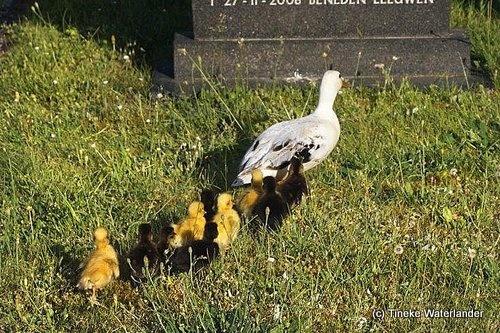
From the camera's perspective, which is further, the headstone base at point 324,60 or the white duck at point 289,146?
the headstone base at point 324,60

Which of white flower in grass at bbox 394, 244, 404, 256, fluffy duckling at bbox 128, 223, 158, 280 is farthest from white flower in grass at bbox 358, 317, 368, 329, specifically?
fluffy duckling at bbox 128, 223, 158, 280

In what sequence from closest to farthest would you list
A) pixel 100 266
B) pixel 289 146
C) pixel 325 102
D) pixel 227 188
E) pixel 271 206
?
pixel 100 266, pixel 271 206, pixel 289 146, pixel 227 188, pixel 325 102

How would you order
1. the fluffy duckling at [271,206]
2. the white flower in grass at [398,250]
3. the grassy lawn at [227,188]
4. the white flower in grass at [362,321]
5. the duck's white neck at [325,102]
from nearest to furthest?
the white flower in grass at [362,321] → the grassy lawn at [227,188] → the white flower in grass at [398,250] → the fluffy duckling at [271,206] → the duck's white neck at [325,102]

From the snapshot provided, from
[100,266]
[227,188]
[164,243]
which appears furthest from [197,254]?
[227,188]

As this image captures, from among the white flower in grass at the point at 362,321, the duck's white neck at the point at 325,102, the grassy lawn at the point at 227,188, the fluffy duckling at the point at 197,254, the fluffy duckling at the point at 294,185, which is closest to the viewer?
the white flower in grass at the point at 362,321

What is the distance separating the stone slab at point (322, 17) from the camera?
23.1 feet

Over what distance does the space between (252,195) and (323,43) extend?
8.15 ft

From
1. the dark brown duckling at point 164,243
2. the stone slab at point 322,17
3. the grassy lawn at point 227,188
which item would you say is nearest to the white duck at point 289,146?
the grassy lawn at point 227,188

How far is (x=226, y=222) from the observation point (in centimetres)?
470

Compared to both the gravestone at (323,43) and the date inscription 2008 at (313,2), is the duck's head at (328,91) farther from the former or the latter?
the date inscription 2008 at (313,2)

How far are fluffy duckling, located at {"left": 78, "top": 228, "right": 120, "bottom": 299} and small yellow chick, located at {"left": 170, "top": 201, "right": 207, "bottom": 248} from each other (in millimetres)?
304

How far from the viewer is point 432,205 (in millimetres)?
5266

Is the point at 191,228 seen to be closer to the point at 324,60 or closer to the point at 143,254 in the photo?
the point at 143,254

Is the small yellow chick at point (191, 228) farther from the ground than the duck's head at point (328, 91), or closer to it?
closer to it
